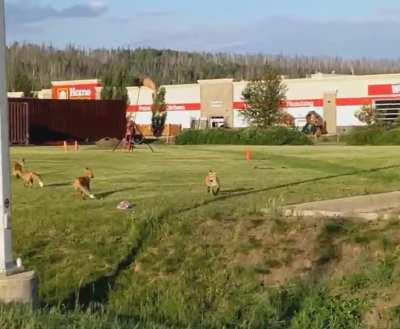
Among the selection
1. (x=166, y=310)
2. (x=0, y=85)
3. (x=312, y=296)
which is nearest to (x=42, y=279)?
(x=166, y=310)

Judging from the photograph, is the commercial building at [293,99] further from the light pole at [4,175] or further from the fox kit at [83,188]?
the light pole at [4,175]

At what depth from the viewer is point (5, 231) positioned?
32.2 ft

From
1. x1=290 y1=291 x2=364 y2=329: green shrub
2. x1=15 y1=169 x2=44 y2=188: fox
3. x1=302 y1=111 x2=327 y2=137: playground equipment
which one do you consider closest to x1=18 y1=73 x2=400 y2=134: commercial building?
x1=302 y1=111 x2=327 y2=137: playground equipment

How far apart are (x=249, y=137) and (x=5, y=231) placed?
47455mm

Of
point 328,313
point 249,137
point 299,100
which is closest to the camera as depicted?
point 328,313

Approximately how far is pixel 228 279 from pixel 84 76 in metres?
156

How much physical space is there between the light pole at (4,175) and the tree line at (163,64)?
139m

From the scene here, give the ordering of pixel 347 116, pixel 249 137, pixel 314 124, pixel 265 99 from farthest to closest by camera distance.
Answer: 1. pixel 347 116
2. pixel 314 124
3. pixel 265 99
4. pixel 249 137

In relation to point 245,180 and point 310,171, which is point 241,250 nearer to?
point 245,180

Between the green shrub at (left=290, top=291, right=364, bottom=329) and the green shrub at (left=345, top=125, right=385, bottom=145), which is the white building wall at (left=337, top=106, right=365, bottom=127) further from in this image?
the green shrub at (left=290, top=291, right=364, bottom=329)

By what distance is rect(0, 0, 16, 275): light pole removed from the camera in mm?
9688

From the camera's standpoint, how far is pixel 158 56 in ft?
617

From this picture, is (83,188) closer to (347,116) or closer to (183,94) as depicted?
(347,116)

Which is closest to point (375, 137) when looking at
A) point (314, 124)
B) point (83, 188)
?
point (314, 124)
